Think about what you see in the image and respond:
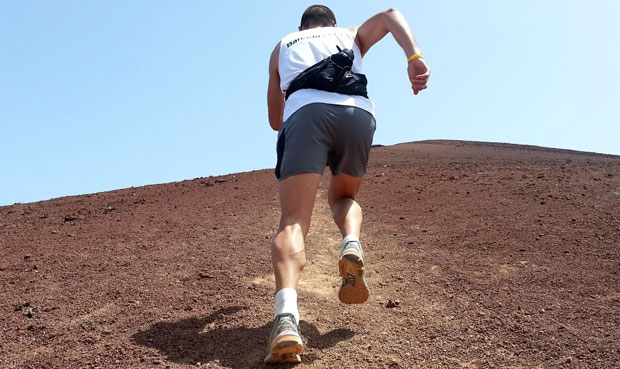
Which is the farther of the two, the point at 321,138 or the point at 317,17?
the point at 317,17

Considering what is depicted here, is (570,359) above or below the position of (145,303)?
below

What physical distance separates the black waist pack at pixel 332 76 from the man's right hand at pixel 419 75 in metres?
0.28

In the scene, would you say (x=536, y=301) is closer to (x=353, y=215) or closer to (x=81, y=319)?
(x=353, y=215)

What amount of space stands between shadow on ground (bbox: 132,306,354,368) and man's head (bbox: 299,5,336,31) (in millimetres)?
1587

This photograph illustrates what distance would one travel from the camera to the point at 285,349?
7.34 feet

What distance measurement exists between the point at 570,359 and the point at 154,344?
1873 millimetres

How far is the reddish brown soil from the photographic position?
103 inches

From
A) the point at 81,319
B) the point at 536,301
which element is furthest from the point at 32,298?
the point at 536,301

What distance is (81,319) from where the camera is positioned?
3.14 meters

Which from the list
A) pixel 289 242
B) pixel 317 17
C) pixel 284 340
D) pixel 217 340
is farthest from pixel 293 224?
pixel 317 17

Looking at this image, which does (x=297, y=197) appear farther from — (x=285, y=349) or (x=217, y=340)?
(x=217, y=340)

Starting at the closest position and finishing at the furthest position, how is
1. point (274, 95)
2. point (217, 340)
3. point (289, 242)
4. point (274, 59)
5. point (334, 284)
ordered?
1. point (289, 242)
2. point (217, 340)
3. point (274, 59)
4. point (274, 95)
5. point (334, 284)

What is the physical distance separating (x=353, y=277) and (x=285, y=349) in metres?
0.53

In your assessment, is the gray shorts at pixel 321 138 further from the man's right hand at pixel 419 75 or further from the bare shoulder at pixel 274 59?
the bare shoulder at pixel 274 59
